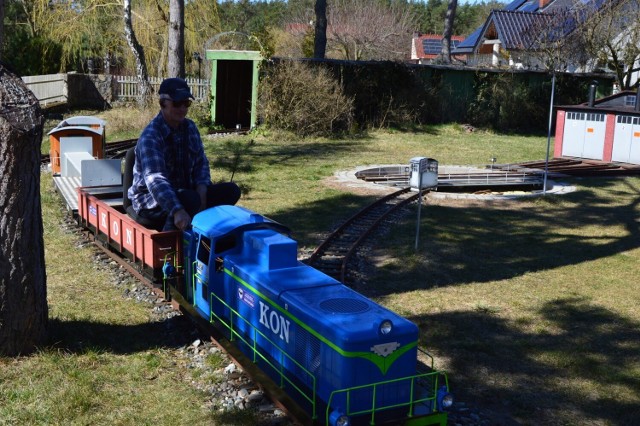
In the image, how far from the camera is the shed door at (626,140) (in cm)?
2338

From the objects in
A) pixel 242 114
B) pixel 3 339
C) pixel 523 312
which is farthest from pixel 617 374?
pixel 242 114

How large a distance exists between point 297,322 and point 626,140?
68.6ft

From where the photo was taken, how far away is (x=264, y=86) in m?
27.5

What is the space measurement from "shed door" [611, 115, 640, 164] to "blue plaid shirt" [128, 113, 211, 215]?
1936cm

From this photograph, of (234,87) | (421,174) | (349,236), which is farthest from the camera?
(234,87)

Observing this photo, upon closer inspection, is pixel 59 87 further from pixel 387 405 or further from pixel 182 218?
pixel 387 405

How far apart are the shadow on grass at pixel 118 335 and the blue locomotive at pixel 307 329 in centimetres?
75

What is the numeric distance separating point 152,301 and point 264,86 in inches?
764

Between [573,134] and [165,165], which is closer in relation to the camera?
[165,165]

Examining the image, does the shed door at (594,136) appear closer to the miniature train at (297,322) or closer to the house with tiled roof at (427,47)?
the miniature train at (297,322)

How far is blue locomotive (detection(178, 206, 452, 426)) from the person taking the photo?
5477mm

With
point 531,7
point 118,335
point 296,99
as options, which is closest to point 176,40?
point 296,99

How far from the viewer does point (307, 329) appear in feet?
19.0

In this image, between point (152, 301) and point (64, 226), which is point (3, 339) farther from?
point (64, 226)
